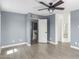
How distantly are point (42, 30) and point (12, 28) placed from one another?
264cm

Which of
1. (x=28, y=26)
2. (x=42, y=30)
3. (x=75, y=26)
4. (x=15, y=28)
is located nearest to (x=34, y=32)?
(x=42, y=30)

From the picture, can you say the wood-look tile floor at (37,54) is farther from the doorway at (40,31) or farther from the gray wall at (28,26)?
the doorway at (40,31)

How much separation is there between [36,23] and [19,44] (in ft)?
7.55

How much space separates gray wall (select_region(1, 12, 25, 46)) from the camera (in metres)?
5.77

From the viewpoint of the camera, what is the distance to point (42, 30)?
7539mm

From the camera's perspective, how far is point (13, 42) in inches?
248

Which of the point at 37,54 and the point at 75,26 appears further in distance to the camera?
the point at 75,26

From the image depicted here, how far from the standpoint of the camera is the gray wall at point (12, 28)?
5768 millimetres

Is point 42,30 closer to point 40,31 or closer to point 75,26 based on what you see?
point 40,31

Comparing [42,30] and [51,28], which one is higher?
[51,28]

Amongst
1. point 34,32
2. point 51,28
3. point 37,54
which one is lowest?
point 37,54

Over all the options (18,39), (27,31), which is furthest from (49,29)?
(18,39)

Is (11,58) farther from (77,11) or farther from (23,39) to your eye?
(77,11)

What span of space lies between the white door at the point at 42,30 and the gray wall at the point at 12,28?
148 cm
